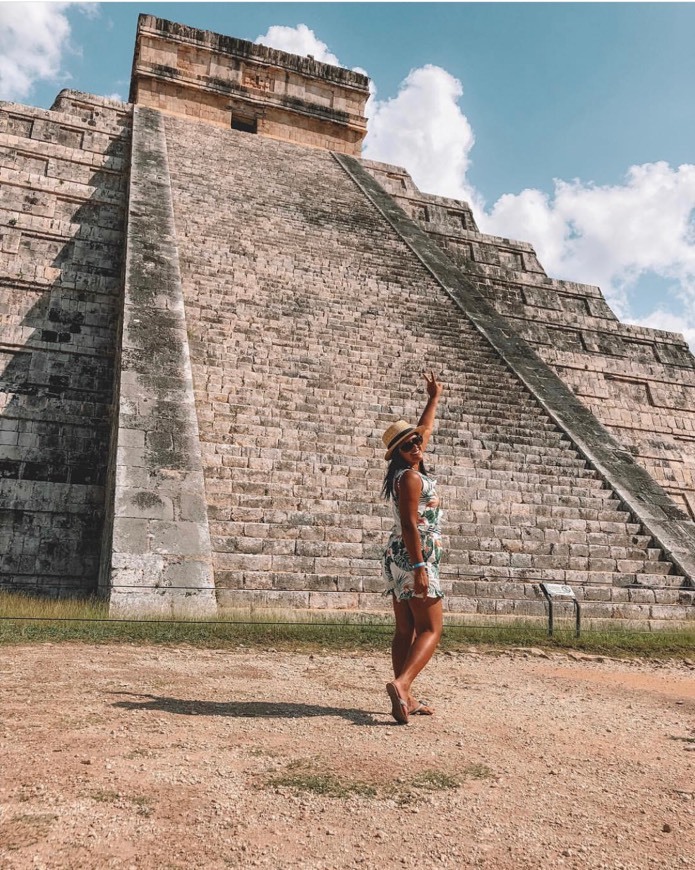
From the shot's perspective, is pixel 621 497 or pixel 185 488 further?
pixel 621 497

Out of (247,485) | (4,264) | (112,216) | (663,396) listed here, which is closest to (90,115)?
(112,216)

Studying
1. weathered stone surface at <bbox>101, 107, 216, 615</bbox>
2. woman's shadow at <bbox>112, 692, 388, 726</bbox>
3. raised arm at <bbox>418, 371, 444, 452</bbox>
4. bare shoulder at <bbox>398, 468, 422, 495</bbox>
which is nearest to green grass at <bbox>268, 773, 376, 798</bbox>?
woman's shadow at <bbox>112, 692, 388, 726</bbox>

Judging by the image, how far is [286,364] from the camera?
9539 mm

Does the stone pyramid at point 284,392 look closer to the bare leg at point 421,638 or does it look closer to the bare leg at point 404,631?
the bare leg at point 404,631

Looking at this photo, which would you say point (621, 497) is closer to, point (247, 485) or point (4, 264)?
point (247, 485)

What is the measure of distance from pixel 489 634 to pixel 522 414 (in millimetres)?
5292

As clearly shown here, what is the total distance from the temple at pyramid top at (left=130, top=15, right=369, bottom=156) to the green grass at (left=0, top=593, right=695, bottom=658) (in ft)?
57.1

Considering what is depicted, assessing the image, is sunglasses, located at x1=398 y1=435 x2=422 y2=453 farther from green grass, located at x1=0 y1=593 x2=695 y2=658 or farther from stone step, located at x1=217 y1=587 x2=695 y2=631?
stone step, located at x1=217 y1=587 x2=695 y2=631

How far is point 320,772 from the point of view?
93.8 inches

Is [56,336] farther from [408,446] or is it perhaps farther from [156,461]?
[408,446]

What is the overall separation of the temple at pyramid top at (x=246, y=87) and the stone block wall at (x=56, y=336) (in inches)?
186

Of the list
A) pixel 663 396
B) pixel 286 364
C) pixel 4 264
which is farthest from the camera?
pixel 663 396

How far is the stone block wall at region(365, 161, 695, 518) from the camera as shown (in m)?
13.7

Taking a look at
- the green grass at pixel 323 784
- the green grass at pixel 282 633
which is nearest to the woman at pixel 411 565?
the green grass at pixel 323 784
